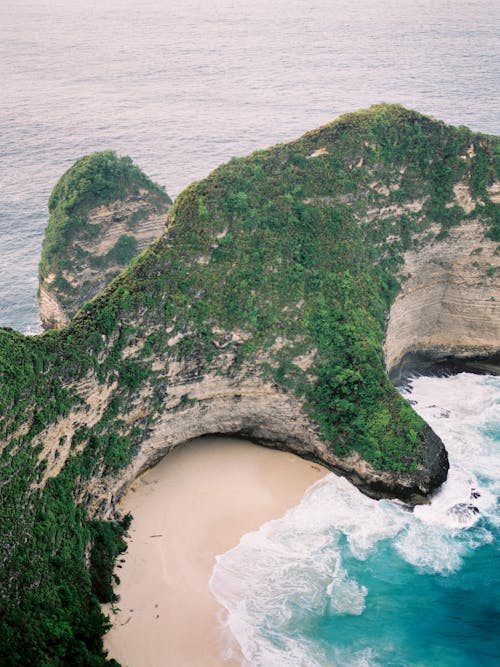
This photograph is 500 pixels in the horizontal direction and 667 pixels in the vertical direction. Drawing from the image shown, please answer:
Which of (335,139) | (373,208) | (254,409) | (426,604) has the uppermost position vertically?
(335,139)

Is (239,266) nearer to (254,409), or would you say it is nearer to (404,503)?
(254,409)

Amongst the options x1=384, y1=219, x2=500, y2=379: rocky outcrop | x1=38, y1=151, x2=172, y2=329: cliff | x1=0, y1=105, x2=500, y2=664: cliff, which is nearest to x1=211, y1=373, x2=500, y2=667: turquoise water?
x1=0, y1=105, x2=500, y2=664: cliff

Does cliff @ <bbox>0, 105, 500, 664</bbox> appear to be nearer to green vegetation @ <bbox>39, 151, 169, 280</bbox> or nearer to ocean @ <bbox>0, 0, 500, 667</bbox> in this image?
ocean @ <bbox>0, 0, 500, 667</bbox>

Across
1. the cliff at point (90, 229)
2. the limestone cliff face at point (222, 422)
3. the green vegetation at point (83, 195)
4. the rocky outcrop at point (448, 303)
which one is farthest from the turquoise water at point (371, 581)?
the green vegetation at point (83, 195)

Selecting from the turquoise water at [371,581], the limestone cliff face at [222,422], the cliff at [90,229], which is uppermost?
the cliff at [90,229]

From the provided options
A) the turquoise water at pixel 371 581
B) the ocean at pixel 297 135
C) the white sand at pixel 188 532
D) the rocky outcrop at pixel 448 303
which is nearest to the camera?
the white sand at pixel 188 532

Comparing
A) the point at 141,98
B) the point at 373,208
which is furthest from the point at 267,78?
the point at 373,208

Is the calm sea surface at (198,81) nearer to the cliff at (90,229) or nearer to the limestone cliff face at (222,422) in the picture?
the cliff at (90,229)
